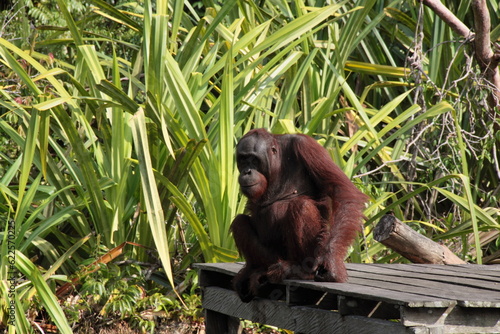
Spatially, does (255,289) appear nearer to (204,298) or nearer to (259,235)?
(259,235)

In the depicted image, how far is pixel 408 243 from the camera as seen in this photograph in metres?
4.16

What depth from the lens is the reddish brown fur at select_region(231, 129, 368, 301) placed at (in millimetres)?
3191

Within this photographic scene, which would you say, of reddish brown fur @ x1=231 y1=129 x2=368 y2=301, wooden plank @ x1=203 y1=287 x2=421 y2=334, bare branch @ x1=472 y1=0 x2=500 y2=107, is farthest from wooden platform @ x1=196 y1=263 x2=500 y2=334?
bare branch @ x1=472 y1=0 x2=500 y2=107

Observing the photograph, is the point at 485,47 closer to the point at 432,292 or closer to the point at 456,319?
the point at 432,292

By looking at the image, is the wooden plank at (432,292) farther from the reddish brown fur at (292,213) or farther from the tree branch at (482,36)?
the tree branch at (482,36)

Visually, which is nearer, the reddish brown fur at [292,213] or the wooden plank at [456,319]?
the wooden plank at [456,319]

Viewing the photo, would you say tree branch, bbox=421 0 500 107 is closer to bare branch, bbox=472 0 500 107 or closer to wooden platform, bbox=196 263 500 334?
bare branch, bbox=472 0 500 107

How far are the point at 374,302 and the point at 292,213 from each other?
1.88 ft

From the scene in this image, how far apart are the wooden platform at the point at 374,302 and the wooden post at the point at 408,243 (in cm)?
19

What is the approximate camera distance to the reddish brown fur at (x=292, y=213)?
10.5 feet

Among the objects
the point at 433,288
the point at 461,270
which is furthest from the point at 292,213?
the point at 461,270

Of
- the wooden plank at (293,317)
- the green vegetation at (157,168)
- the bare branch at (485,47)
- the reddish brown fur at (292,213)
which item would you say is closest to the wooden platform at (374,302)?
the wooden plank at (293,317)

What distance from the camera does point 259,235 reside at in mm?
3496

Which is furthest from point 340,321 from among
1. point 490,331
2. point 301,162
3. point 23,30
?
point 23,30
